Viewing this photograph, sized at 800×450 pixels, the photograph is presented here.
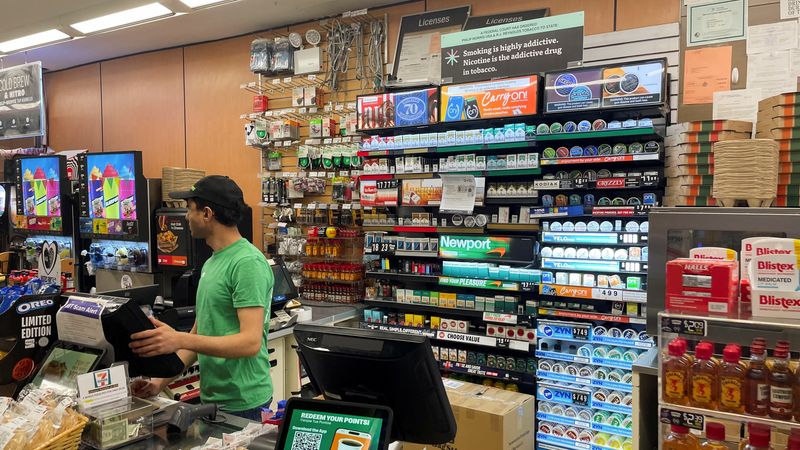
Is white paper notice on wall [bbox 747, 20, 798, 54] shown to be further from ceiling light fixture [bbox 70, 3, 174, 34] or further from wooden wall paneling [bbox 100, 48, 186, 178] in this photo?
wooden wall paneling [bbox 100, 48, 186, 178]

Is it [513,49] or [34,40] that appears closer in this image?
[513,49]

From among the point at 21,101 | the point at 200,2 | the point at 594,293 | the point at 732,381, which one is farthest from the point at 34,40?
the point at 732,381

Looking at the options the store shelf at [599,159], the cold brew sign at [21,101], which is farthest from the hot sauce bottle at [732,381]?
the cold brew sign at [21,101]

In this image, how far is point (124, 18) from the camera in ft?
18.4

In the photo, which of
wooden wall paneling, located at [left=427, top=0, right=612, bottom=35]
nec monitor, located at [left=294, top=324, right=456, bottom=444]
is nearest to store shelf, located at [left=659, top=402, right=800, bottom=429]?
nec monitor, located at [left=294, top=324, right=456, bottom=444]

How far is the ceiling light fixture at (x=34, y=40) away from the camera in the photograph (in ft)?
20.7

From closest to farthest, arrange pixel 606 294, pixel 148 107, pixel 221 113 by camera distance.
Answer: pixel 606 294 < pixel 221 113 < pixel 148 107

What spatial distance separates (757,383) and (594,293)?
209cm

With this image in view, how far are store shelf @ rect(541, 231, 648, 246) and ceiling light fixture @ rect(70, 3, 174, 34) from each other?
4.10 meters

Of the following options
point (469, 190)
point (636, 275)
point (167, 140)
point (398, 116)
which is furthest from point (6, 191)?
point (636, 275)

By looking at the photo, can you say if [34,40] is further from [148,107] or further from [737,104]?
[737,104]

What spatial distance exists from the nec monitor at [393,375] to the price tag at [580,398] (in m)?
2.74

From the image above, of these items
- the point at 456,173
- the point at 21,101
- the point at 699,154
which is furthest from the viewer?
the point at 21,101

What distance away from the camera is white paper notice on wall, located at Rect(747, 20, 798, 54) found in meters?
3.89
